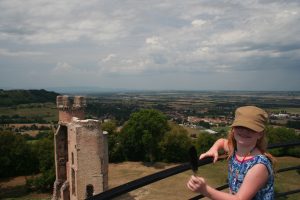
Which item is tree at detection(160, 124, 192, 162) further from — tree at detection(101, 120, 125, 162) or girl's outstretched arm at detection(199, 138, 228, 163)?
girl's outstretched arm at detection(199, 138, 228, 163)

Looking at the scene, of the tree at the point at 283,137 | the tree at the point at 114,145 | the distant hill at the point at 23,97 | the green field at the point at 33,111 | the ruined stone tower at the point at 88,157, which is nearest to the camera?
the ruined stone tower at the point at 88,157

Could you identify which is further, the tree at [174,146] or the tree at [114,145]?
the tree at [114,145]

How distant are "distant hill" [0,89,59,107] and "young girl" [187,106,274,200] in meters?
109

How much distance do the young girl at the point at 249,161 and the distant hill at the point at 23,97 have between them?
108851 mm

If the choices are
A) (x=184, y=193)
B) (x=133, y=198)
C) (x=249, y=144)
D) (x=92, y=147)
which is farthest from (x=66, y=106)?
(x=249, y=144)

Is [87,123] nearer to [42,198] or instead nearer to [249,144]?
[42,198]

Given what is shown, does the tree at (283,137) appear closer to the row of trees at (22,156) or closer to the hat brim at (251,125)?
the row of trees at (22,156)

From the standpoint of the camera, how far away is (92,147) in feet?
74.4

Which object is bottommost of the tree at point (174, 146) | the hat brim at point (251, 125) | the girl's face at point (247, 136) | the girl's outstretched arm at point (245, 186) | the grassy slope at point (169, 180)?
the grassy slope at point (169, 180)

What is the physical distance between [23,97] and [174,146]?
82.2 metres

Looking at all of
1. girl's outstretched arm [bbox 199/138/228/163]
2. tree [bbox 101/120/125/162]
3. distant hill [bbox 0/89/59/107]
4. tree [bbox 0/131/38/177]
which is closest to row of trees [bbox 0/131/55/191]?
tree [bbox 0/131/38/177]

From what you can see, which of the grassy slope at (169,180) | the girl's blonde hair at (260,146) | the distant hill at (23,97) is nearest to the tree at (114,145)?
the grassy slope at (169,180)

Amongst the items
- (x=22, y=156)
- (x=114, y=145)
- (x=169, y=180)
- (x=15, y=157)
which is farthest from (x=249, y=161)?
(x=114, y=145)

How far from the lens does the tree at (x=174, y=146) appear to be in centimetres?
4700
